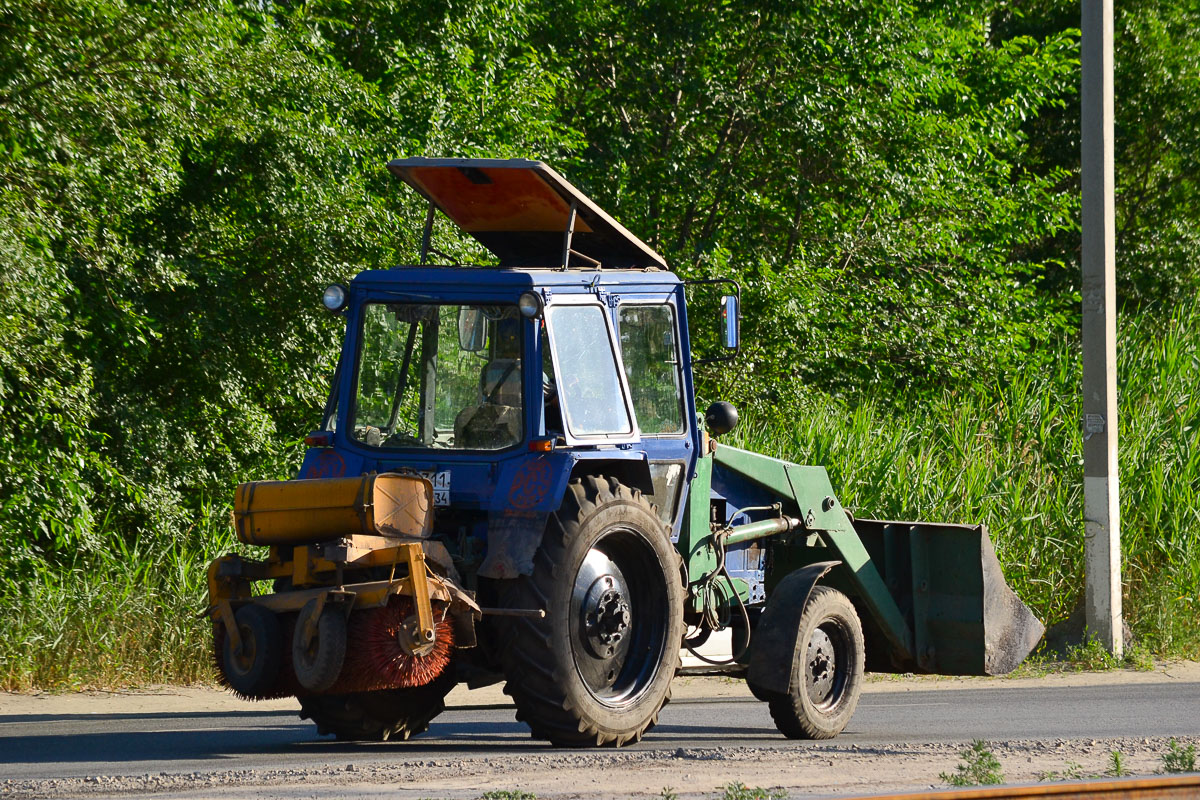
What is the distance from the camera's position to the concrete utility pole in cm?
1444

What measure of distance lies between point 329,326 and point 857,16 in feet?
30.2

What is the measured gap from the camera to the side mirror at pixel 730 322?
940 cm

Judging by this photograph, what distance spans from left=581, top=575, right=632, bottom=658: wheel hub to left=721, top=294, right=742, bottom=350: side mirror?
1.74 meters

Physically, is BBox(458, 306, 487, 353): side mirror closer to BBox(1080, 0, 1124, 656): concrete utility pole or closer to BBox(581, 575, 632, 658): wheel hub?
BBox(581, 575, 632, 658): wheel hub

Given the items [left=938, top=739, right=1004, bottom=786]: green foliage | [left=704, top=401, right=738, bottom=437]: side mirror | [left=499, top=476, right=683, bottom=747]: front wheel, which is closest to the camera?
[left=938, top=739, right=1004, bottom=786]: green foliage

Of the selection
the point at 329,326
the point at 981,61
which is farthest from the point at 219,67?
the point at 981,61

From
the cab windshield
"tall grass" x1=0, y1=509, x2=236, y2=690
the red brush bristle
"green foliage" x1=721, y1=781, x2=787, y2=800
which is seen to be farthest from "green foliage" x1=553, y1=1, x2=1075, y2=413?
"green foliage" x1=721, y1=781, x2=787, y2=800

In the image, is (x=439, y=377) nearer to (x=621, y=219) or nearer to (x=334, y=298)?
(x=334, y=298)

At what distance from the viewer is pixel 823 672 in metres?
9.70

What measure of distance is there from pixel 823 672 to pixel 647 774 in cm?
237

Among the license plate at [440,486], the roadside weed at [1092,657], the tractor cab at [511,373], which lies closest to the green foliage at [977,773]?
the tractor cab at [511,373]

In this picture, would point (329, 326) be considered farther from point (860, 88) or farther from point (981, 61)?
point (981, 61)

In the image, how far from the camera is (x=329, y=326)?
1517 centimetres

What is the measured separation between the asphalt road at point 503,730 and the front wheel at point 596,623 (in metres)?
0.53
